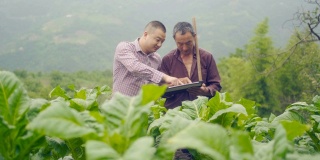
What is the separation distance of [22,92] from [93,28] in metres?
171

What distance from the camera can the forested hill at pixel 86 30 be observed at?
459ft

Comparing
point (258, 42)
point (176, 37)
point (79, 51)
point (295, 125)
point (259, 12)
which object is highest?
point (295, 125)

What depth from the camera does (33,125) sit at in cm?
92

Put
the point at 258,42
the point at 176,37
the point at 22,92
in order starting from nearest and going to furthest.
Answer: the point at 22,92 < the point at 176,37 < the point at 258,42

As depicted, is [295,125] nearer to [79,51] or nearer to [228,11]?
[79,51]

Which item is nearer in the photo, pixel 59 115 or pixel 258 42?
pixel 59 115

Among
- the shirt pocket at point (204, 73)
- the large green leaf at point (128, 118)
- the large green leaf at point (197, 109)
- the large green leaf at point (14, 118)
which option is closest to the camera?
the large green leaf at point (128, 118)

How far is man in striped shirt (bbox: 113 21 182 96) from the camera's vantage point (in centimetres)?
374

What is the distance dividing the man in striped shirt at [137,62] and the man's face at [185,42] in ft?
0.56

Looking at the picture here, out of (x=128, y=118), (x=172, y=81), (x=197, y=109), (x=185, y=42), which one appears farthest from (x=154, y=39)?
(x=128, y=118)

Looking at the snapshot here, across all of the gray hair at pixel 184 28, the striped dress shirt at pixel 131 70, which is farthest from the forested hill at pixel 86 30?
the gray hair at pixel 184 28

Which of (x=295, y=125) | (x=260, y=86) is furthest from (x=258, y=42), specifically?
(x=295, y=125)

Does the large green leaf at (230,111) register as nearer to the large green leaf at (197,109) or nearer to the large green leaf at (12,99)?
the large green leaf at (197,109)

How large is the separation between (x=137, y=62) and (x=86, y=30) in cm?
16783
